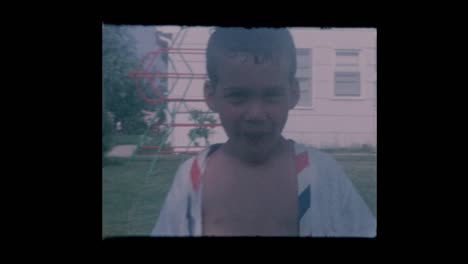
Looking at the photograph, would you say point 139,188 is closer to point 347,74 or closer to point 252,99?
point 252,99

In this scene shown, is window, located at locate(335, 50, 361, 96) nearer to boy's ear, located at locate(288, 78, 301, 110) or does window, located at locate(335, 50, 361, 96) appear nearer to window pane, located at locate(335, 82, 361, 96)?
window pane, located at locate(335, 82, 361, 96)

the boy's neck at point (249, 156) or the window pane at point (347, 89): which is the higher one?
the window pane at point (347, 89)

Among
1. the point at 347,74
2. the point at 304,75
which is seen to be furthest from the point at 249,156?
the point at 347,74

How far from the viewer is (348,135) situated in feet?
9.16

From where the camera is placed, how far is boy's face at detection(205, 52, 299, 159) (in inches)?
104

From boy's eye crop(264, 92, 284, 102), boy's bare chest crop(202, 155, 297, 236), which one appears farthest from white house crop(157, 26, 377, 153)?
boy's bare chest crop(202, 155, 297, 236)

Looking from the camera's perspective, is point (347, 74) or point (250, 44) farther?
point (347, 74)

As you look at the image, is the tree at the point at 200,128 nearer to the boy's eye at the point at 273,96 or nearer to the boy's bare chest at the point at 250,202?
the boy's bare chest at the point at 250,202

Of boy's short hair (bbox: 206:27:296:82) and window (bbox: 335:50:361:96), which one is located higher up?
boy's short hair (bbox: 206:27:296:82)

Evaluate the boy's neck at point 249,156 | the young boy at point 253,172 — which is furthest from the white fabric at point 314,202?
the boy's neck at point 249,156

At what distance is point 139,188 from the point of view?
9.01ft

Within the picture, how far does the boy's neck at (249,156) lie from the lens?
271 cm

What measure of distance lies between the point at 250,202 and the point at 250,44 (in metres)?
0.98

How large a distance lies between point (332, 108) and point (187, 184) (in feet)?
3.43
